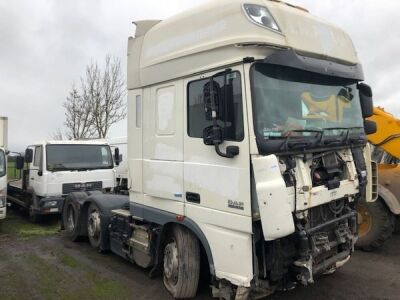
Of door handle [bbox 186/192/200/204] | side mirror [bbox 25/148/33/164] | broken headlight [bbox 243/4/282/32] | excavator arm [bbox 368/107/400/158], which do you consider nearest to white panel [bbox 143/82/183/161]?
A: door handle [bbox 186/192/200/204]

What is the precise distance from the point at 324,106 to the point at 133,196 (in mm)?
2919

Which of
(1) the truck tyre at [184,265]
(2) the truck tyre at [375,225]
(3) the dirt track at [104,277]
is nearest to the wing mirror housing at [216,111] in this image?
(1) the truck tyre at [184,265]

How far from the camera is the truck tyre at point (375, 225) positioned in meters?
7.18

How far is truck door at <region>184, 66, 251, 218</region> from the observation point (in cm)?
419

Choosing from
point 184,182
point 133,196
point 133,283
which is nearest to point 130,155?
point 133,196

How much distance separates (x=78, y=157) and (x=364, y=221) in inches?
284

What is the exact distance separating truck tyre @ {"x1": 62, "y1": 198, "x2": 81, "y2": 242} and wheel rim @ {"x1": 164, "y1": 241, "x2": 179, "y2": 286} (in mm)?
3337

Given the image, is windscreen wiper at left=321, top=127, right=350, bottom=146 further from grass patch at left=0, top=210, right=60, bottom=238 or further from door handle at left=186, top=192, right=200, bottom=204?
grass patch at left=0, top=210, right=60, bottom=238

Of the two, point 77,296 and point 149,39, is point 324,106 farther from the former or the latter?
point 77,296

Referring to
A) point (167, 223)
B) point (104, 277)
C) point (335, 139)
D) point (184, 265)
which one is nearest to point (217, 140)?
point (335, 139)

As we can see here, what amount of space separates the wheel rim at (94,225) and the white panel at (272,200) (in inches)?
169

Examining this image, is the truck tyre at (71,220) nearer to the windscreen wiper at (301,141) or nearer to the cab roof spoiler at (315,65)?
the windscreen wiper at (301,141)

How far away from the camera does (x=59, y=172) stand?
10531mm

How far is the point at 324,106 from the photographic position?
4797 millimetres
